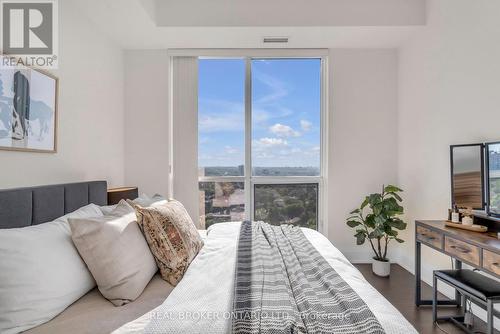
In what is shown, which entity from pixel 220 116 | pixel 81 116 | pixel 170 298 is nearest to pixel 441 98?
pixel 220 116

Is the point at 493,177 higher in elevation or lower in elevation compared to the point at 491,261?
higher

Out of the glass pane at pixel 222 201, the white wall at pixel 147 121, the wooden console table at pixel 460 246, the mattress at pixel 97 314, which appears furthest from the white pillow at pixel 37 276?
the wooden console table at pixel 460 246

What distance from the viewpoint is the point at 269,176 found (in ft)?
11.3

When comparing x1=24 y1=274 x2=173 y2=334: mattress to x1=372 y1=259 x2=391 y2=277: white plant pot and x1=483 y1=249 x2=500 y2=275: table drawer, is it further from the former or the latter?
x1=372 y1=259 x2=391 y2=277: white plant pot

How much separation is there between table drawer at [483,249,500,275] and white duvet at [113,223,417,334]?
83 cm

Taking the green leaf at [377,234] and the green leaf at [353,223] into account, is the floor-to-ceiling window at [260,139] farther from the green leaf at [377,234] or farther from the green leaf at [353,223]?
the green leaf at [377,234]

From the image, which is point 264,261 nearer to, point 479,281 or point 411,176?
point 479,281

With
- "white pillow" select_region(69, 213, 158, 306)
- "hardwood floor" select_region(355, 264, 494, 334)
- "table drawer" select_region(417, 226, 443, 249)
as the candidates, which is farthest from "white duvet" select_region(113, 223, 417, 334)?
"hardwood floor" select_region(355, 264, 494, 334)

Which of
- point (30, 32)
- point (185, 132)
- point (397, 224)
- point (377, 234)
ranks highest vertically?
point (30, 32)

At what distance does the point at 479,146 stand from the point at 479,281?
97 centimetres

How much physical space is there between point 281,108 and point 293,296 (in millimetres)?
2640

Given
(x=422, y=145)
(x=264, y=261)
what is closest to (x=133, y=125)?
(x=264, y=261)

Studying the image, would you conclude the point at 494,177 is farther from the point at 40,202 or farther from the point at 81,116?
the point at 81,116

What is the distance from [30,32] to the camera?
1834mm
